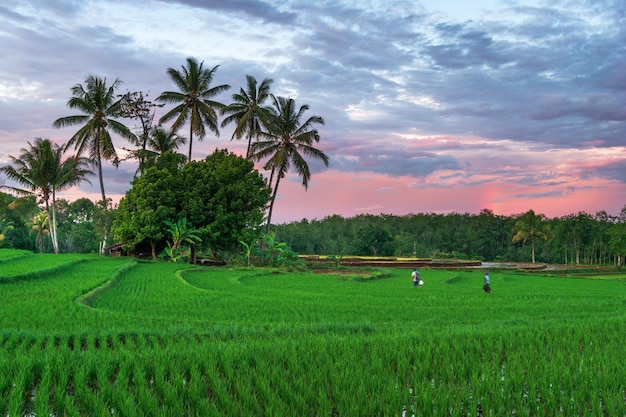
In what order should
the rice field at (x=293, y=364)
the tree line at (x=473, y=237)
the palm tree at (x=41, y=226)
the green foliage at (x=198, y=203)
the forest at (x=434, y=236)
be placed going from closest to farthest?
1. the rice field at (x=293, y=364)
2. the green foliage at (x=198, y=203)
3. the palm tree at (x=41, y=226)
4. the forest at (x=434, y=236)
5. the tree line at (x=473, y=237)

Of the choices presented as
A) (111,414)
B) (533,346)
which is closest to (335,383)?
(111,414)

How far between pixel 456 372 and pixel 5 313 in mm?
8122

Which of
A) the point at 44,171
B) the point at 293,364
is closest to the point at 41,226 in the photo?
the point at 44,171

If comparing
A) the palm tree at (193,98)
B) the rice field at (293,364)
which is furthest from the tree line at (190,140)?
the rice field at (293,364)

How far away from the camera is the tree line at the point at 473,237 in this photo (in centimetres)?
5469

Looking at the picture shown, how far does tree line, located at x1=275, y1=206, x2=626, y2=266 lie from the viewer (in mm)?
54688

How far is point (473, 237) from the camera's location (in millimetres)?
65500

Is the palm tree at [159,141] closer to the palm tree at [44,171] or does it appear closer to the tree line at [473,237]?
the palm tree at [44,171]

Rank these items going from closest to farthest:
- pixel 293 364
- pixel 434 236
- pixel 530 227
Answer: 1. pixel 293 364
2. pixel 530 227
3. pixel 434 236

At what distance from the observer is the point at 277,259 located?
28625 millimetres

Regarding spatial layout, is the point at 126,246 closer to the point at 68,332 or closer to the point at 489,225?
the point at 68,332

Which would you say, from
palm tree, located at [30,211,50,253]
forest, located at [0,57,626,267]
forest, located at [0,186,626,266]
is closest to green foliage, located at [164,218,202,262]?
forest, located at [0,57,626,267]

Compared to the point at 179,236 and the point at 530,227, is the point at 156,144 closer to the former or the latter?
the point at 179,236

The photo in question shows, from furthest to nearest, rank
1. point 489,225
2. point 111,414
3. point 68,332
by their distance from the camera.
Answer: point 489,225 → point 68,332 → point 111,414
